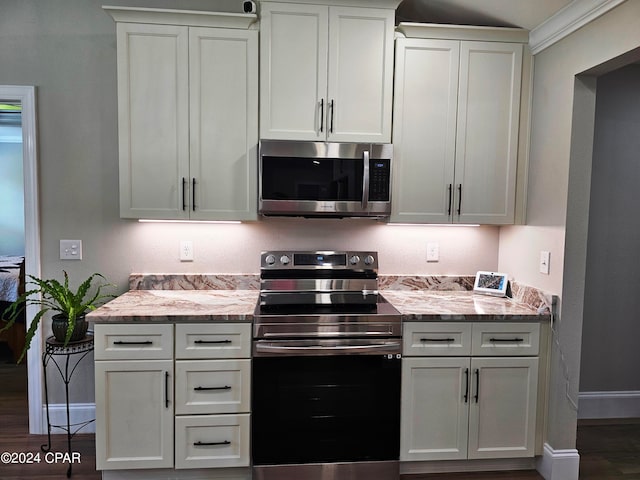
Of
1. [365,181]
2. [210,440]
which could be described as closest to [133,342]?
[210,440]

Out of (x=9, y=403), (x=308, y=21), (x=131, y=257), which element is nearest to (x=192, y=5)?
(x=308, y=21)

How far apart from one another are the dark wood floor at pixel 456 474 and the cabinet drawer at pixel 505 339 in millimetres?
711

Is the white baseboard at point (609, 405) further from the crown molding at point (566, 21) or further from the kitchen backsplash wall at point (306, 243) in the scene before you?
the crown molding at point (566, 21)

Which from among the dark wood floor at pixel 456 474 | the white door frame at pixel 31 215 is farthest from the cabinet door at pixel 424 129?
the white door frame at pixel 31 215

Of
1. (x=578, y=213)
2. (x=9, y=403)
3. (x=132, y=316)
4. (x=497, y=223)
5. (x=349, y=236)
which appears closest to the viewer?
(x=132, y=316)

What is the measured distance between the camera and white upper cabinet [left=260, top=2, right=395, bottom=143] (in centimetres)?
220

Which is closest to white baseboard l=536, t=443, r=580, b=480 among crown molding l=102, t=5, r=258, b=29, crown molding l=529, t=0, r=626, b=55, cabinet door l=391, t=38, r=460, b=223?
cabinet door l=391, t=38, r=460, b=223

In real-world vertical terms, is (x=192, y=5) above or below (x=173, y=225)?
above

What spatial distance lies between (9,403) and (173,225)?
184cm

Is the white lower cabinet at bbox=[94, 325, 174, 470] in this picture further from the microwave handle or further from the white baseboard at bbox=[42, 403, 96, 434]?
the microwave handle

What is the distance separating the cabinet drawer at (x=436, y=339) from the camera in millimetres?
2080

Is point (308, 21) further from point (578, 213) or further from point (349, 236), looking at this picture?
point (578, 213)

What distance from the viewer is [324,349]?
2006 mm

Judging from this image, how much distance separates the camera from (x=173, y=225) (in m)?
2.56
